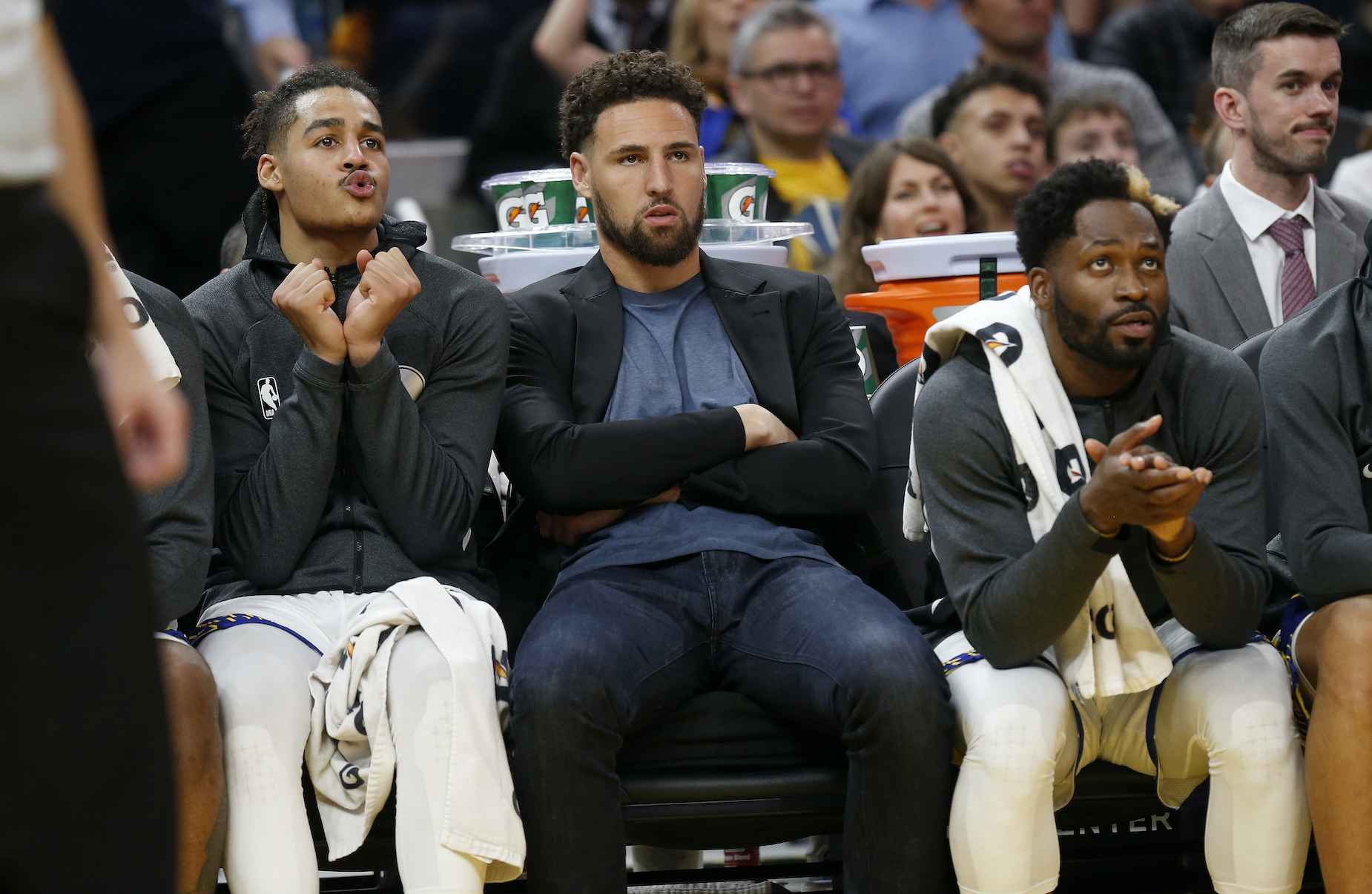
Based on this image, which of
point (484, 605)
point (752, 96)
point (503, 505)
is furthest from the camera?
point (752, 96)

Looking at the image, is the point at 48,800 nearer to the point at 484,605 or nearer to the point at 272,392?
the point at 484,605

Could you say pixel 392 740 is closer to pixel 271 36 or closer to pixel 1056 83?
pixel 271 36

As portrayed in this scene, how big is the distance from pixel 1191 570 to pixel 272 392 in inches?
66.7

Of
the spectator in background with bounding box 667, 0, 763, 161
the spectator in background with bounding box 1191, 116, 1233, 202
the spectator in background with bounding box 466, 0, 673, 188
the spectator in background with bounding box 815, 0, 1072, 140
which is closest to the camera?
the spectator in background with bounding box 1191, 116, 1233, 202

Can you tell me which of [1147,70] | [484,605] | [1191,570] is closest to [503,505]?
[484,605]

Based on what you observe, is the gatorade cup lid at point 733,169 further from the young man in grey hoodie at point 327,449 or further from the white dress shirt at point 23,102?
the white dress shirt at point 23,102

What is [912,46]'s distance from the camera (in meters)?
6.07

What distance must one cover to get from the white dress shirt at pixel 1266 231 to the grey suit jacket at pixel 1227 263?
0.7 inches

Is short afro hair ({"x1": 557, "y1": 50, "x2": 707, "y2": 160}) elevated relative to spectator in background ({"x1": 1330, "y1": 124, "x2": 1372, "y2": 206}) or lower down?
lower down

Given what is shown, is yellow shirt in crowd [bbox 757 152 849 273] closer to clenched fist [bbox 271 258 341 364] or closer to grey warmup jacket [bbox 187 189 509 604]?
grey warmup jacket [bbox 187 189 509 604]

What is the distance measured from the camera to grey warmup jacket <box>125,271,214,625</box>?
8.33ft

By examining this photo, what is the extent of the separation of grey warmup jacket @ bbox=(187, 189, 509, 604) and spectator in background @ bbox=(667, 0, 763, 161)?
2677 mm

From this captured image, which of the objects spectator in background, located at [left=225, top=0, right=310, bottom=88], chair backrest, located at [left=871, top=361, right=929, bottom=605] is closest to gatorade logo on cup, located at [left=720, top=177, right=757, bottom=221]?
chair backrest, located at [left=871, top=361, right=929, bottom=605]

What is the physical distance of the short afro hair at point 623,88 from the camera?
3242 mm
